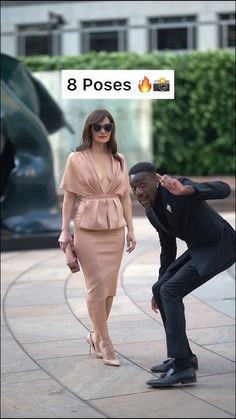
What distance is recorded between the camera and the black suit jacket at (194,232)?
3.12 m

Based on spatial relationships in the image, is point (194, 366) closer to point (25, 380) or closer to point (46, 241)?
point (25, 380)

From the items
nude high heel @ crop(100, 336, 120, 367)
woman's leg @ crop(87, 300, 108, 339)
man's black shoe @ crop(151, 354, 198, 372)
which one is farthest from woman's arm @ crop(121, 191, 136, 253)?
nude high heel @ crop(100, 336, 120, 367)

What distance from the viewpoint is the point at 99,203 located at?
120 inches

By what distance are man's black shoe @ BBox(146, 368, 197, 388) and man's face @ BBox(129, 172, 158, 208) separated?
168 cm

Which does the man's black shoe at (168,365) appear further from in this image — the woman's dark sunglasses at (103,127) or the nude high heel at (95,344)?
the woman's dark sunglasses at (103,127)


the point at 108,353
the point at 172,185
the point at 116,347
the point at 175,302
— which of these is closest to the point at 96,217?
the point at 172,185

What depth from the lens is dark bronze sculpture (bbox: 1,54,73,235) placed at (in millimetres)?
11547

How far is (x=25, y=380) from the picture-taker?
465 centimetres

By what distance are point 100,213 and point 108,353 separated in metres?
1.86

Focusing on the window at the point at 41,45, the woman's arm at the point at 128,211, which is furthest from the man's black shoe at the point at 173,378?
the window at the point at 41,45

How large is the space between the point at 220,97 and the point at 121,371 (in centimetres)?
1798

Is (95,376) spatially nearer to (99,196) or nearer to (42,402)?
(42,402)

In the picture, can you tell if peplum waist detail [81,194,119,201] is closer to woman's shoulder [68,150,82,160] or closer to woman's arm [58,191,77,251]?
woman's arm [58,191,77,251]

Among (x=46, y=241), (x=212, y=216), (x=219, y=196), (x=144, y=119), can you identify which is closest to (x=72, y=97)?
(x=219, y=196)
